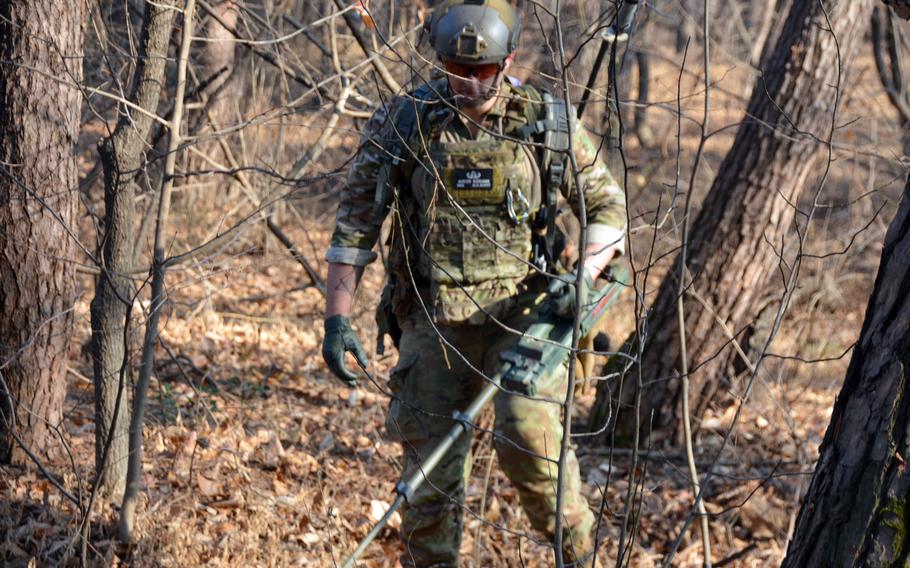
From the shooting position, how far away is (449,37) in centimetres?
339

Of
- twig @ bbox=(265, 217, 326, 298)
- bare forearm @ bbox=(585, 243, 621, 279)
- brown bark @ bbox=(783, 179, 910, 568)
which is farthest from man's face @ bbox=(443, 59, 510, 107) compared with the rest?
twig @ bbox=(265, 217, 326, 298)

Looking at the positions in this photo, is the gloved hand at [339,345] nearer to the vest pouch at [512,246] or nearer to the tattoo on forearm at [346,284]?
the tattoo on forearm at [346,284]

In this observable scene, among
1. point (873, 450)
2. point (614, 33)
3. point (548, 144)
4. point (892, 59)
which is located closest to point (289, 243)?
point (548, 144)

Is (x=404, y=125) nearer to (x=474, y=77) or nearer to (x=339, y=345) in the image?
(x=474, y=77)

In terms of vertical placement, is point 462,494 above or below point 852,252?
below

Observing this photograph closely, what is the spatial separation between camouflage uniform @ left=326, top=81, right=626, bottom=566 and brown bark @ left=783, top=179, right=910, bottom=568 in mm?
1540

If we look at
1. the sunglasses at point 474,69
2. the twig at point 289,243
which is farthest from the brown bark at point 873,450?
the twig at point 289,243

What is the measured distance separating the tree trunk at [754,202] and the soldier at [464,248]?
5.36ft

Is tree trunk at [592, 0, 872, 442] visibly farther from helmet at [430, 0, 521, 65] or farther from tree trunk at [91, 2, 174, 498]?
tree trunk at [91, 2, 174, 498]

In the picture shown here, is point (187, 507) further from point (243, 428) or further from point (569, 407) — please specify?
point (569, 407)

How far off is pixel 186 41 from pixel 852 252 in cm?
498

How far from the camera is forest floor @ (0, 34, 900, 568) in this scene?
12.6ft

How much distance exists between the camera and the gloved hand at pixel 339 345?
3.43 m

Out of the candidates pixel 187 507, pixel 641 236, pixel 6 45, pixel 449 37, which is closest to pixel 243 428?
pixel 187 507
